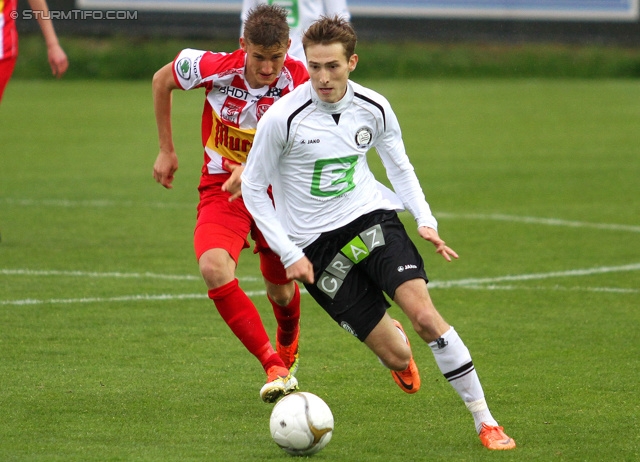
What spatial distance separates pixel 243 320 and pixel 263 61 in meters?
1.36

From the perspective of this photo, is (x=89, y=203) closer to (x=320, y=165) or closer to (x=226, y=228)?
(x=226, y=228)

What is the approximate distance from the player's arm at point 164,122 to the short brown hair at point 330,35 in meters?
1.16

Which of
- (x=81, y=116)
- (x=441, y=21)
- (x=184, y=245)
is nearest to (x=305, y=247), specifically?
(x=184, y=245)

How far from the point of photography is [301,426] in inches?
185

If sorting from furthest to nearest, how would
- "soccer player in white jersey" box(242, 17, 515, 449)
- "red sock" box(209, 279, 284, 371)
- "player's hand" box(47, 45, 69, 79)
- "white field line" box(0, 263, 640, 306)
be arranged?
"white field line" box(0, 263, 640, 306)
"player's hand" box(47, 45, 69, 79)
"red sock" box(209, 279, 284, 371)
"soccer player in white jersey" box(242, 17, 515, 449)

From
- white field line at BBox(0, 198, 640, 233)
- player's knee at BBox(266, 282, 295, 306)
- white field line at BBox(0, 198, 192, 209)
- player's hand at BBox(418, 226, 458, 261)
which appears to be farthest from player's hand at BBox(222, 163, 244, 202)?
white field line at BBox(0, 198, 192, 209)

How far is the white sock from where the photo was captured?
4.84 m

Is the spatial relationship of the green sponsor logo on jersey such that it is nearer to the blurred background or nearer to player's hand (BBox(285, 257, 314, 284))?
player's hand (BBox(285, 257, 314, 284))

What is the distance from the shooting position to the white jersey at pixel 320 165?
16.6 feet

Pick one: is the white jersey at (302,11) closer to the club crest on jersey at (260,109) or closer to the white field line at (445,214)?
the white field line at (445,214)

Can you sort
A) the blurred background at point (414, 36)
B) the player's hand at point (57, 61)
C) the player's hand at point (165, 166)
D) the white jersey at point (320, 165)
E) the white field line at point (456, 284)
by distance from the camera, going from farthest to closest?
the blurred background at point (414, 36) → the white field line at point (456, 284) → the player's hand at point (57, 61) → the player's hand at point (165, 166) → the white jersey at point (320, 165)

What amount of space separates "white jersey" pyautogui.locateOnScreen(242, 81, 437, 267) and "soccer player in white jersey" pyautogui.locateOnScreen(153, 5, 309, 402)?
0.51m

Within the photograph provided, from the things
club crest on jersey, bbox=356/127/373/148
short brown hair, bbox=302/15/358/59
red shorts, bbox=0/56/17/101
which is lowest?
red shorts, bbox=0/56/17/101

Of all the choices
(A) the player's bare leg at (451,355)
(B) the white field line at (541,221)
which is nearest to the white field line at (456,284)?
(B) the white field line at (541,221)
